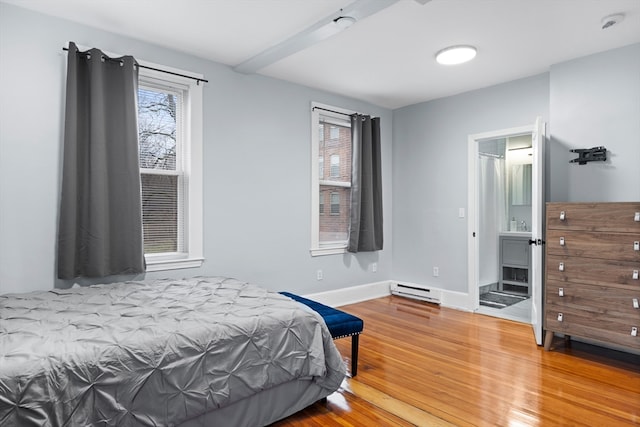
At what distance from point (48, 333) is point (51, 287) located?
125 centimetres

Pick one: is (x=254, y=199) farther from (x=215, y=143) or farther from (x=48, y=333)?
(x=48, y=333)

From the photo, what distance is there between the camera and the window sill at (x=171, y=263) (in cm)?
321

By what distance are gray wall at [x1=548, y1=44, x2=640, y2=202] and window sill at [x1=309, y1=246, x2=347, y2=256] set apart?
227 centimetres

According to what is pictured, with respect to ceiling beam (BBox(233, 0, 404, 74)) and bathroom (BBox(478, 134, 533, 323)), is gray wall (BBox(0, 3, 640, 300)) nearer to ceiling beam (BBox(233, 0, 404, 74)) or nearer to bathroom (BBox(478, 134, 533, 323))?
ceiling beam (BBox(233, 0, 404, 74))

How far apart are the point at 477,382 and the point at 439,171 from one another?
280 centimetres

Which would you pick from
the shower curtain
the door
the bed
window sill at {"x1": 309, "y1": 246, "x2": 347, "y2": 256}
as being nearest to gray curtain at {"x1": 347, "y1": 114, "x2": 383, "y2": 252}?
window sill at {"x1": 309, "y1": 246, "x2": 347, "y2": 256}

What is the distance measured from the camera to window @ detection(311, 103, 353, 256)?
14.5ft

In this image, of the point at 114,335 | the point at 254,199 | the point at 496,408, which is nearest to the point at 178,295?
the point at 114,335

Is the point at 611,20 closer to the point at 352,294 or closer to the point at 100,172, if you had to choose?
the point at 352,294

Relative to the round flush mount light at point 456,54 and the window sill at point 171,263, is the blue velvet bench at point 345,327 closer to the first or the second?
the window sill at point 171,263

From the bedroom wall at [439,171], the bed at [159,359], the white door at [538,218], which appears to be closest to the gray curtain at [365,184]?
the bedroom wall at [439,171]

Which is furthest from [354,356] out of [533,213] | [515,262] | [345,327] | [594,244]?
[515,262]

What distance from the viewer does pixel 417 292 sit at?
16.3 feet

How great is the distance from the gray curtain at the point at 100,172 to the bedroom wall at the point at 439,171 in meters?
3.36
